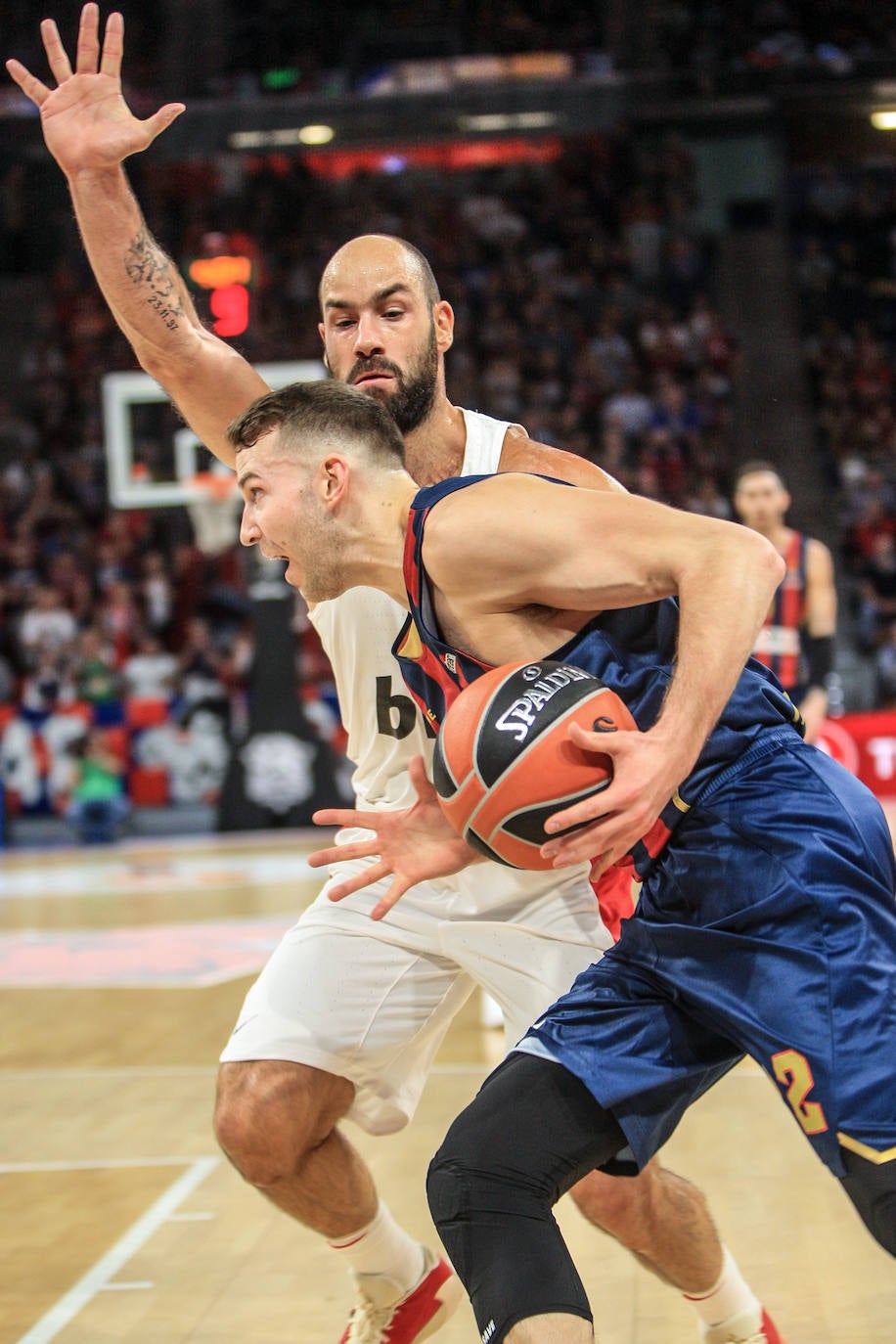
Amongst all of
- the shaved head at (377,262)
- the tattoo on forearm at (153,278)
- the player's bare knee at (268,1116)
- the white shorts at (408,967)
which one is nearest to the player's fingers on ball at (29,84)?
the tattoo on forearm at (153,278)

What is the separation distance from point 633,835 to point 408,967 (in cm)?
116

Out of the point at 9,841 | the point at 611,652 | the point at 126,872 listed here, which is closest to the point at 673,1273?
the point at 611,652

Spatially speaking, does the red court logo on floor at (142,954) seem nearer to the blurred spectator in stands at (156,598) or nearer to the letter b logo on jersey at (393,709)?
the letter b logo on jersey at (393,709)

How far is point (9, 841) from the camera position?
1317 centimetres

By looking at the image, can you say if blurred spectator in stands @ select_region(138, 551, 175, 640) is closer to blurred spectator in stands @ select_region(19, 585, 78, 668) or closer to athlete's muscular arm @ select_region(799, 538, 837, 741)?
blurred spectator in stands @ select_region(19, 585, 78, 668)

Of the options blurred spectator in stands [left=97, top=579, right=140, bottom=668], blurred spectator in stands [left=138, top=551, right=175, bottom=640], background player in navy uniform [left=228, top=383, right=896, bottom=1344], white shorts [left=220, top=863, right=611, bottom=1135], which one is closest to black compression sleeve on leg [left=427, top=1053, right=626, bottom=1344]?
background player in navy uniform [left=228, top=383, right=896, bottom=1344]

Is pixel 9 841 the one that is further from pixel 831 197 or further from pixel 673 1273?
pixel 831 197

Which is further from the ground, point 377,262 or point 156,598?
point 377,262

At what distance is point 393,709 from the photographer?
135 inches

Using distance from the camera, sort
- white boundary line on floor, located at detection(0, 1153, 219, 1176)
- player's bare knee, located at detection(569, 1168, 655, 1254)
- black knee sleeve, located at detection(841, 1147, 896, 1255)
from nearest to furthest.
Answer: black knee sleeve, located at detection(841, 1147, 896, 1255)
player's bare knee, located at detection(569, 1168, 655, 1254)
white boundary line on floor, located at detection(0, 1153, 219, 1176)

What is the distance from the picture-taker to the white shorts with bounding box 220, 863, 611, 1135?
3.19 metres

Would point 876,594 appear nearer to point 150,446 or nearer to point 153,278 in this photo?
point 150,446

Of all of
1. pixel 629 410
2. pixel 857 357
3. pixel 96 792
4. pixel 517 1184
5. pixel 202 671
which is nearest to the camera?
pixel 517 1184

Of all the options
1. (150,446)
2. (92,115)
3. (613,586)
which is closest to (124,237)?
(92,115)
